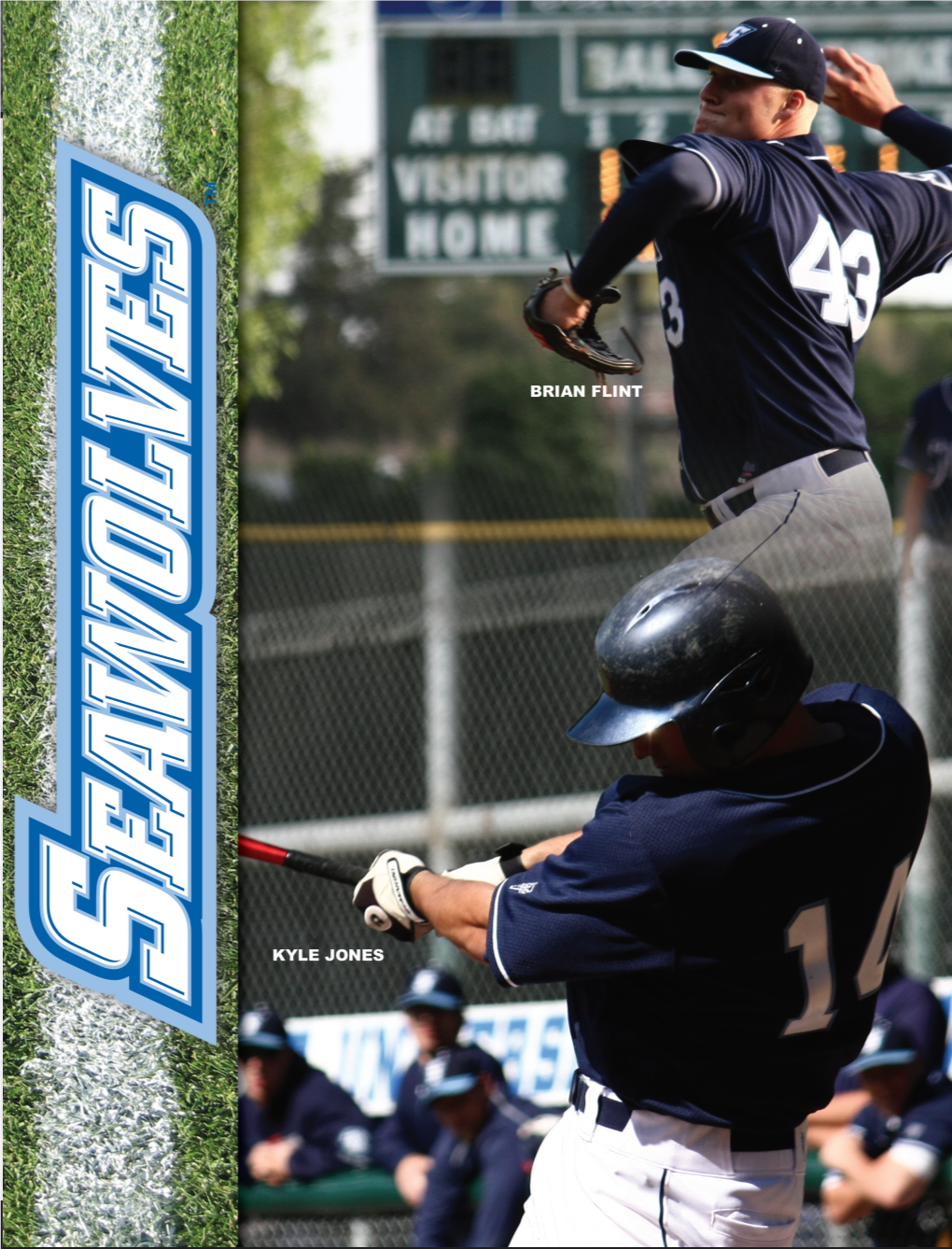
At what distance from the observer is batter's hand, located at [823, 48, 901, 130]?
270 centimetres

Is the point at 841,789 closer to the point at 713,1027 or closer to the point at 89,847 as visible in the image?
the point at 713,1027

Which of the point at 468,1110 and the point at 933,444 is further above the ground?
the point at 933,444

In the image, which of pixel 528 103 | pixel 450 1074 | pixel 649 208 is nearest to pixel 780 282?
pixel 649 208

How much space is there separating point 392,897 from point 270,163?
1.74 m

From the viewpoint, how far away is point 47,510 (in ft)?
9.08

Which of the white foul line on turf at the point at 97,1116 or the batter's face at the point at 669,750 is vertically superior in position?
the batter's face at the point at 669,750

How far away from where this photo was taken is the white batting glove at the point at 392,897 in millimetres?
2078

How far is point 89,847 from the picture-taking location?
2.75 meters

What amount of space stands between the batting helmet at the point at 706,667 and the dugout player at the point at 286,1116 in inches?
55.7

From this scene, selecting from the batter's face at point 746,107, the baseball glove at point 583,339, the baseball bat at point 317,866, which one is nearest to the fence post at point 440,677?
the baseball glove at point 583,339

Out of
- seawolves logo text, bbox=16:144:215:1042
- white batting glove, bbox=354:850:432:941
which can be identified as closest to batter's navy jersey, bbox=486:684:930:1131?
white batting glove, bbox=354:850:432:941

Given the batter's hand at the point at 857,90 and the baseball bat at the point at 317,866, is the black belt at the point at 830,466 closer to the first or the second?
Result: the batter's hand at the point at 857,90

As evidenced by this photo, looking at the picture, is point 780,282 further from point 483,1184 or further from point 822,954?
point 483,1184

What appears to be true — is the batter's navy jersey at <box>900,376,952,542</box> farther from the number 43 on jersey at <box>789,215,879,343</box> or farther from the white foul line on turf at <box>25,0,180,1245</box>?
the white foul line on turf at <box>25,0,180,1245</box>
